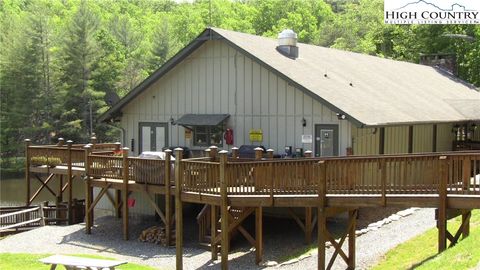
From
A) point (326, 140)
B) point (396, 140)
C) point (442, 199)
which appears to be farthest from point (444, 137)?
point (442, 199)

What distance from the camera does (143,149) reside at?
973 inches

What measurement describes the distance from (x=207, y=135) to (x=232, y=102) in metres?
1.72

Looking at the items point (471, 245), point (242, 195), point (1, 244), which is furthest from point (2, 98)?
point (471, 245)

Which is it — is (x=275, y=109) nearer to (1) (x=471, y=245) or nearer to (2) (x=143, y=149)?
(2) (x=143, y=149)

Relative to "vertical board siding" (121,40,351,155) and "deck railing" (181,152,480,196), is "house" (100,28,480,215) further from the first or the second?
"deck railing" (181,152,480,196)

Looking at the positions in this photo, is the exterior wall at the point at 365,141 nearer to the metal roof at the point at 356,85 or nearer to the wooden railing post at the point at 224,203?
the metal roof at the point at 356,85

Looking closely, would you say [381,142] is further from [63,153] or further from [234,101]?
[63,153]

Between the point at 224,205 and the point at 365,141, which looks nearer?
the point at 224,205

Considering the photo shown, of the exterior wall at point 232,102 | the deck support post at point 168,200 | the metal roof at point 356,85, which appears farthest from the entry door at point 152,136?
the deck support post at point 168,200

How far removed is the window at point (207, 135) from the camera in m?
22.7

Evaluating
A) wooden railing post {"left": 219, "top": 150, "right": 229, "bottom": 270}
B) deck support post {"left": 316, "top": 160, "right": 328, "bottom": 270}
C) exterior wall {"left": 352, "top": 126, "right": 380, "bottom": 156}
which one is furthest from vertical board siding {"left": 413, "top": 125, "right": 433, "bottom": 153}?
wooden railing post {"left": 219, "top": 150, "right": 229, "bottom": 270}

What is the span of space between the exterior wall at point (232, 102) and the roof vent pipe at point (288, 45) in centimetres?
231

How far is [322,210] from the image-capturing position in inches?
543

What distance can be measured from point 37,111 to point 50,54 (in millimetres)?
5296
